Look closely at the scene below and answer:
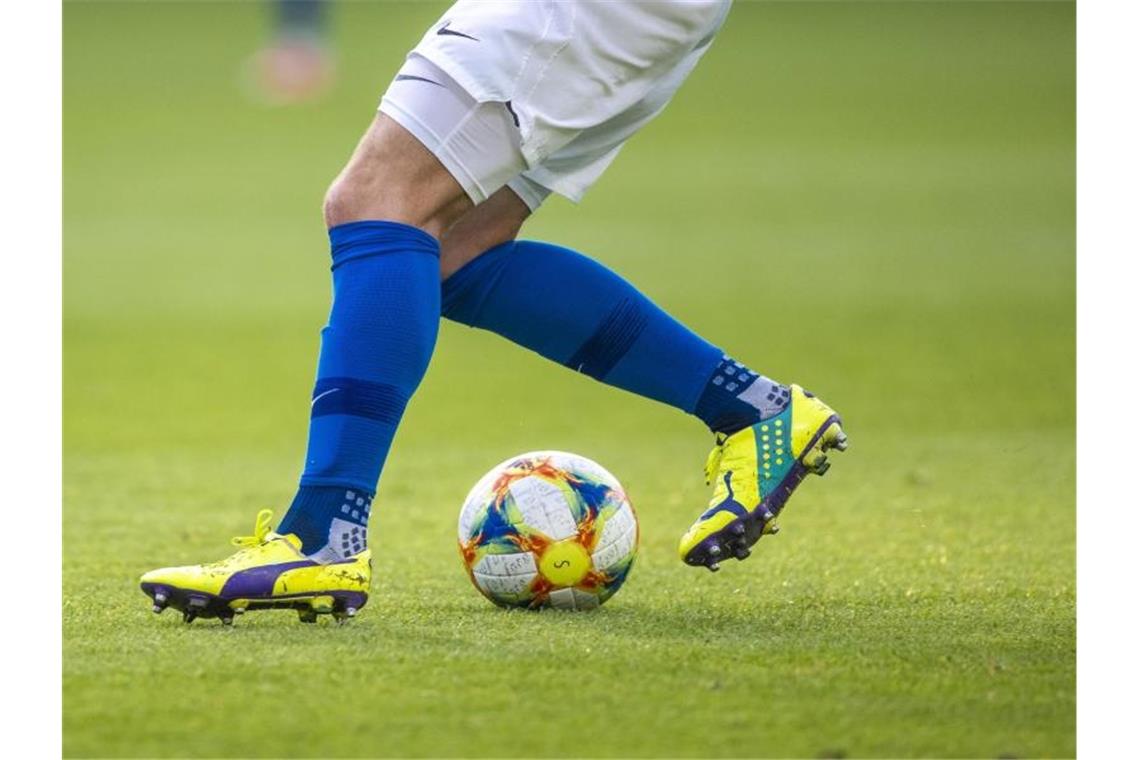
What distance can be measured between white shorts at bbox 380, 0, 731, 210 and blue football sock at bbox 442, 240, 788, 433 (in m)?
0.32

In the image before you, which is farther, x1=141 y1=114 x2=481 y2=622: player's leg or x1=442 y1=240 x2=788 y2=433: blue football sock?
x1=442 y1=240 x2=788 y2=433: blue football sock

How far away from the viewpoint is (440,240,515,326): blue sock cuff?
388 centimetres

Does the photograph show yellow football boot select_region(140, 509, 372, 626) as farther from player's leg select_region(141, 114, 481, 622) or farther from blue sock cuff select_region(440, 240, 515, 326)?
blue sock cuff select_region(440, 240, 515, 326)

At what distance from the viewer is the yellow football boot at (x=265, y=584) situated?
345 centimetres

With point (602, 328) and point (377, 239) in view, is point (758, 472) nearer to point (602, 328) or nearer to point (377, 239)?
point (602, 328)

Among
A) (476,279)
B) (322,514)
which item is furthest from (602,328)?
(322,514)

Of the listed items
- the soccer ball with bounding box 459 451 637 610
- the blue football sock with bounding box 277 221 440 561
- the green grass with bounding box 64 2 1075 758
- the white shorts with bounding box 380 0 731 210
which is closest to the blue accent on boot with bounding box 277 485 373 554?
the blue football sock with bounding box 277 221 440 561

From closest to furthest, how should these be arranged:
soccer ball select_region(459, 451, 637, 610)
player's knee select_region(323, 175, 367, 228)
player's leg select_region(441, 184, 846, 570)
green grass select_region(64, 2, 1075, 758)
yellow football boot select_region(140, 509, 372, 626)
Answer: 1. green grass select_region(64, 2, 1075, 758)
2. yellow football boot select_region(140, 509, 372, 626)
3. player's knee select_region(323, 175, 367, 228)
4. soccer ball select_region(459, 451, 637, 610)
5. player's leg select_region(441, 184, 846, 570)

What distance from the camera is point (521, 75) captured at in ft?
11.5

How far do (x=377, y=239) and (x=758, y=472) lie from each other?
97 cm

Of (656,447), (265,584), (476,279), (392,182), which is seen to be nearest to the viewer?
(265,584)

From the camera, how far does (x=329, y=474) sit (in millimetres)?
3523

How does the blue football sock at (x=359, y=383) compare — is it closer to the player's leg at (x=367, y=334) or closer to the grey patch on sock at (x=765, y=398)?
the player's leg at (x=367, y=334)

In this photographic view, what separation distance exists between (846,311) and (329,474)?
8459 mm
